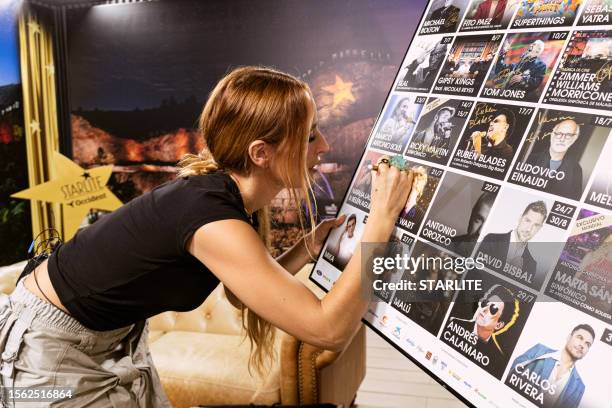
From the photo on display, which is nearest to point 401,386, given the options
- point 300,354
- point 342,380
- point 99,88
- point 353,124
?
point 342,380

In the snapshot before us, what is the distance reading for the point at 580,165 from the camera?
91cm

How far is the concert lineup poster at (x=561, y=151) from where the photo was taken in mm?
904

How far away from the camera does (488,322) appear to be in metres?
0.98

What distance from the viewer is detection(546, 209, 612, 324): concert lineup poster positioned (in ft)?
2.76

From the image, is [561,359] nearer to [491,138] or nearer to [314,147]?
[491,138]

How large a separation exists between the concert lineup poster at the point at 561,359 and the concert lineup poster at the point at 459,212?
0.66ft

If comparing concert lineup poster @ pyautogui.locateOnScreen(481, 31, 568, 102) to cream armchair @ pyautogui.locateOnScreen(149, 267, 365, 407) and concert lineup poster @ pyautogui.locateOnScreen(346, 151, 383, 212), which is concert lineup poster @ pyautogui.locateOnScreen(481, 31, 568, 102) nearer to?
concert lineup poster @ pyautogui.locateOnScreen(346, 151, 383, 212)

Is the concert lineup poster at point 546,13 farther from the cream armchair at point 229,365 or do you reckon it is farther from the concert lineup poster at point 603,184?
the cream armchair at point 229,365

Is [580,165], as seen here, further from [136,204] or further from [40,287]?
[40,287]

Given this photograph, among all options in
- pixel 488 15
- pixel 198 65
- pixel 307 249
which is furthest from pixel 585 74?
pixel 198 65

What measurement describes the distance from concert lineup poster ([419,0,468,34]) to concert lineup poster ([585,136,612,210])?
23.5 inches

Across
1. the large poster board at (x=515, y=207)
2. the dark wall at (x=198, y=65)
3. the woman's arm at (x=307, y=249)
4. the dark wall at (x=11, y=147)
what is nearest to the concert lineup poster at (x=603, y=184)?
the large poster board at (x=515, y=207)

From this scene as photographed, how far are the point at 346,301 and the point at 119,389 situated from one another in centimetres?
63

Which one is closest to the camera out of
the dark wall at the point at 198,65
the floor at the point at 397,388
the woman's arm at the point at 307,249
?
the woman's arm at the point at 307,249
